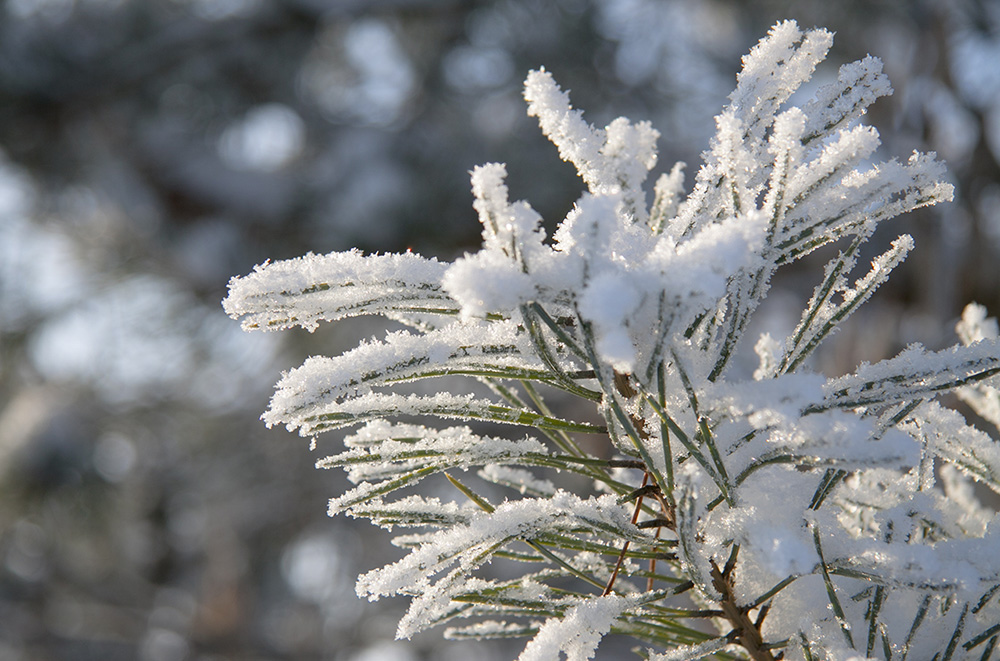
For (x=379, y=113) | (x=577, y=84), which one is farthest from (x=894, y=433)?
(x=379, y=113)

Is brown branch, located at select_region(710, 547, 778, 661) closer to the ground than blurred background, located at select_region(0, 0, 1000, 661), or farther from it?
closer to the ground

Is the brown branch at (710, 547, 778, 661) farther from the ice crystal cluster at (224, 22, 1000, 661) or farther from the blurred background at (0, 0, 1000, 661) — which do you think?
the blurred background at (0, 0, 1000, 661)

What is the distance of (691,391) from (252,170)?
95.3 inches

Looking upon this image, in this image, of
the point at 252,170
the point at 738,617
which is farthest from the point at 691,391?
the point at 252,170

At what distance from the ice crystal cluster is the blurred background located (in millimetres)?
1333

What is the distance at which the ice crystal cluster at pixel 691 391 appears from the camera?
0.25 metres

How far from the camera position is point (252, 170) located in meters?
2.41

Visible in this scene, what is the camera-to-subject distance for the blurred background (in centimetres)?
196

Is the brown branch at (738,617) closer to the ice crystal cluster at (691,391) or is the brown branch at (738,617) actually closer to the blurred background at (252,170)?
the ice crystal cluster at (691,391)

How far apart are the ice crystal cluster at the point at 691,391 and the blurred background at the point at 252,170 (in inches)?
52.5

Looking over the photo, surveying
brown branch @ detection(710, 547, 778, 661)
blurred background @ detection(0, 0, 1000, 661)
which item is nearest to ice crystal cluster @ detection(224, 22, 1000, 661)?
brown branch @ detection(710, 547, 778, 661)

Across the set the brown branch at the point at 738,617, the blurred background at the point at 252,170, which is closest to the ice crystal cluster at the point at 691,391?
the brown branch at the point at 738,617

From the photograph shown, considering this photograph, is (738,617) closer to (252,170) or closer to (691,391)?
(691,391)

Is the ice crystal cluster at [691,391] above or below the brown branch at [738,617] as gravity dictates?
above
